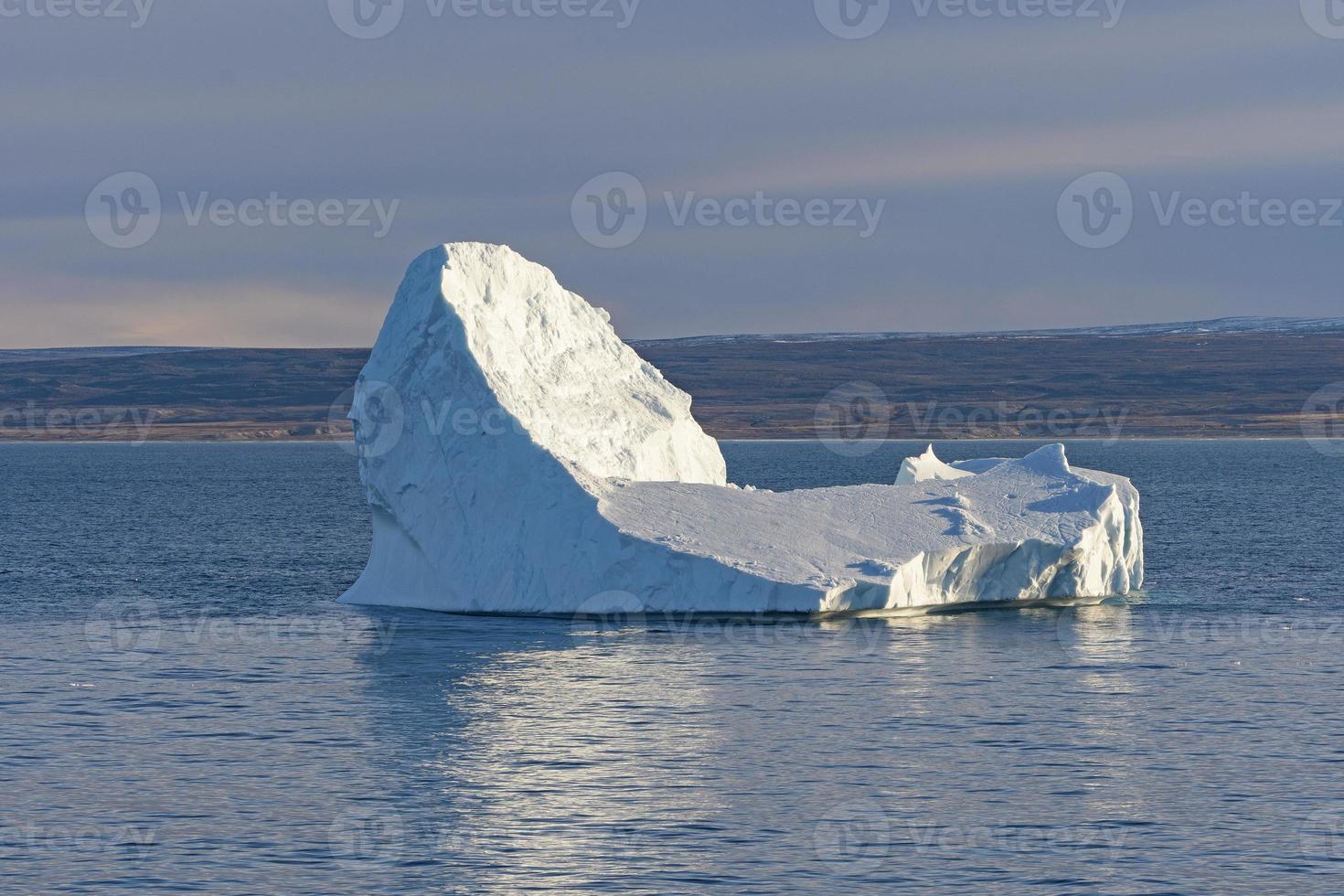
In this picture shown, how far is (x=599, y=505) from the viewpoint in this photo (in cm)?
3612

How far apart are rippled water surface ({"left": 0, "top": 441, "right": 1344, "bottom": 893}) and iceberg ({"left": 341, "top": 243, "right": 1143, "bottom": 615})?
103cm

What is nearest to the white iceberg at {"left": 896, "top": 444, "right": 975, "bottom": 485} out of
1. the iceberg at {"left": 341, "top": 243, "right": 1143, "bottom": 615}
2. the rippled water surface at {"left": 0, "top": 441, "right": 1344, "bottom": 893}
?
the iceberg at {"left": 341, "top": 243, "right": 1143, "bottom": 615}

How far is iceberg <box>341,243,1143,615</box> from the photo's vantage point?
117 ft

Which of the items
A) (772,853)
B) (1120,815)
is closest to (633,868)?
(772,853)

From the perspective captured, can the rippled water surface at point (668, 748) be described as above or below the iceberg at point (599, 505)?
below

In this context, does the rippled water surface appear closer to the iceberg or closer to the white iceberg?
the iceberg

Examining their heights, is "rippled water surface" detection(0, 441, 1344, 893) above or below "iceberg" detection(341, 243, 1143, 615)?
below

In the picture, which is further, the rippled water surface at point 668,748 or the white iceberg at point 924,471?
the white iceberg at point 924,471

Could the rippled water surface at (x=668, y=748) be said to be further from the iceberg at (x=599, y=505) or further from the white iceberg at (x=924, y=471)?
the white iceberg at (x=924, y=471)

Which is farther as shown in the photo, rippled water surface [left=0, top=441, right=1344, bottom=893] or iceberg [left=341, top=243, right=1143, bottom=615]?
iceberg [left=341, top=243, right=1143, bottom=615]

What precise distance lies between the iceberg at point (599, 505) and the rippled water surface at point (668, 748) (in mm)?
1025

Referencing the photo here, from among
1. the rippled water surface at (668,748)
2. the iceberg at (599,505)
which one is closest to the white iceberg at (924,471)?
the iceberg at (599,505)

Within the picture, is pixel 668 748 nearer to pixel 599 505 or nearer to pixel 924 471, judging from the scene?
pixel 599 505

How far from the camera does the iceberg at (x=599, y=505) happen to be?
3575cm
